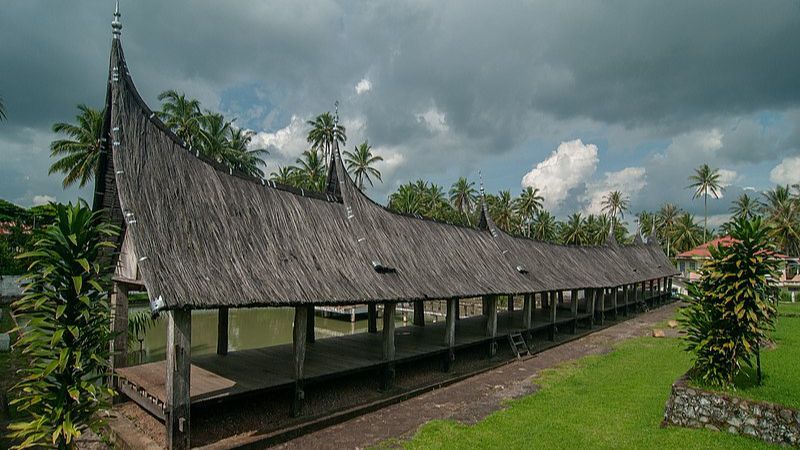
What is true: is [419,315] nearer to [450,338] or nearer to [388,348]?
[450,338]

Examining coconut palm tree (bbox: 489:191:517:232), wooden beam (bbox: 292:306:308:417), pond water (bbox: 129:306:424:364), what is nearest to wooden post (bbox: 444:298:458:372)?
wooden beam (bbox: 292:306:308:417)

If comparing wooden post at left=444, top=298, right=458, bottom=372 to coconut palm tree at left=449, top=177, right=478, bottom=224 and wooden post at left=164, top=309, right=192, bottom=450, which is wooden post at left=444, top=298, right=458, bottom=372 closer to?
wooden post at left=164, top=309, right=192, bottom=450

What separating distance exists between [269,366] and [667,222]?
6938cm

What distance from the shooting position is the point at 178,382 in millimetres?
7594

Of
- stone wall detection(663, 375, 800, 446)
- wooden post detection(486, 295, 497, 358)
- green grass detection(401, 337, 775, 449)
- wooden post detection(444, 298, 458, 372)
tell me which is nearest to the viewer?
stone wall detection(663, 375, 800, 446)

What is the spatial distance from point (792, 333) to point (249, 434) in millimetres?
21823

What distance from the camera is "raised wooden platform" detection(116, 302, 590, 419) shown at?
29.2 feet

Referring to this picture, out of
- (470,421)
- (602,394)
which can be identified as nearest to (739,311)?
(602,394)

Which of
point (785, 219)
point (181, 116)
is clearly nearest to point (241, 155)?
point (181, 116)

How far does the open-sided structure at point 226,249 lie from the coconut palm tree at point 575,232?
166 feet

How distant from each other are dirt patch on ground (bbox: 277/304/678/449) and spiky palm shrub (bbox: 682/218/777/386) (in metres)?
4.27

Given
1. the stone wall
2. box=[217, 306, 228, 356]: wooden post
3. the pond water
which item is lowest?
the pond water

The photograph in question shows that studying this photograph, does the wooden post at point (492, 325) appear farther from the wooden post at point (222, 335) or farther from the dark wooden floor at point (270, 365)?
the wooden post at point (222, 335)

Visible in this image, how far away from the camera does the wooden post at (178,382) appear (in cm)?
754
